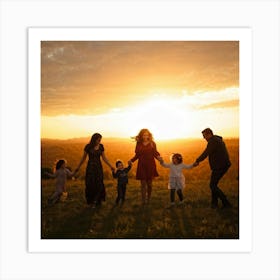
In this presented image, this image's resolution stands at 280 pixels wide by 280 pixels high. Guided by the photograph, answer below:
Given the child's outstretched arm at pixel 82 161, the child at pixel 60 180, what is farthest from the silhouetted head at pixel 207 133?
the child at pixel 60 180

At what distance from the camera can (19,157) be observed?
4.70 m

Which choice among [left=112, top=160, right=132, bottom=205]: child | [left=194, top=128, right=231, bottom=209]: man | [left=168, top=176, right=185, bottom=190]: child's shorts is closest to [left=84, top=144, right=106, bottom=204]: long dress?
[left=112, top=160, right=132, bottom=205]: child

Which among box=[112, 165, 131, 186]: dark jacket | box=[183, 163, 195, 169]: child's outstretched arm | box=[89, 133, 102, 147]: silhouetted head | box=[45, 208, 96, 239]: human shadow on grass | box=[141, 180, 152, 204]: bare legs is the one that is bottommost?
box=[45, 208, 96, 239]: human shadow on grass

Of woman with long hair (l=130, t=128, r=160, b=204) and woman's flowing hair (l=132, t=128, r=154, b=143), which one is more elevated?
woman's flowing hair (l=132, t=128, r=154, b=143)

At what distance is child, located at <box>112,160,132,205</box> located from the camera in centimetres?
475

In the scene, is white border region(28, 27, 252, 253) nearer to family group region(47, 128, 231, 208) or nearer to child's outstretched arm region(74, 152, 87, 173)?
family group region(47, 128, 231, 208)

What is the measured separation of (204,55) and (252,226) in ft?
5.79

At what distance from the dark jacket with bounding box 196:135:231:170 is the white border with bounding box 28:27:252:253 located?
166mm

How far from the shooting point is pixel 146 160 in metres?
4.79

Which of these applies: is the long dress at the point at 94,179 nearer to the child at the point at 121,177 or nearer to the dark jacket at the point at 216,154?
the child at the point at 121,177
